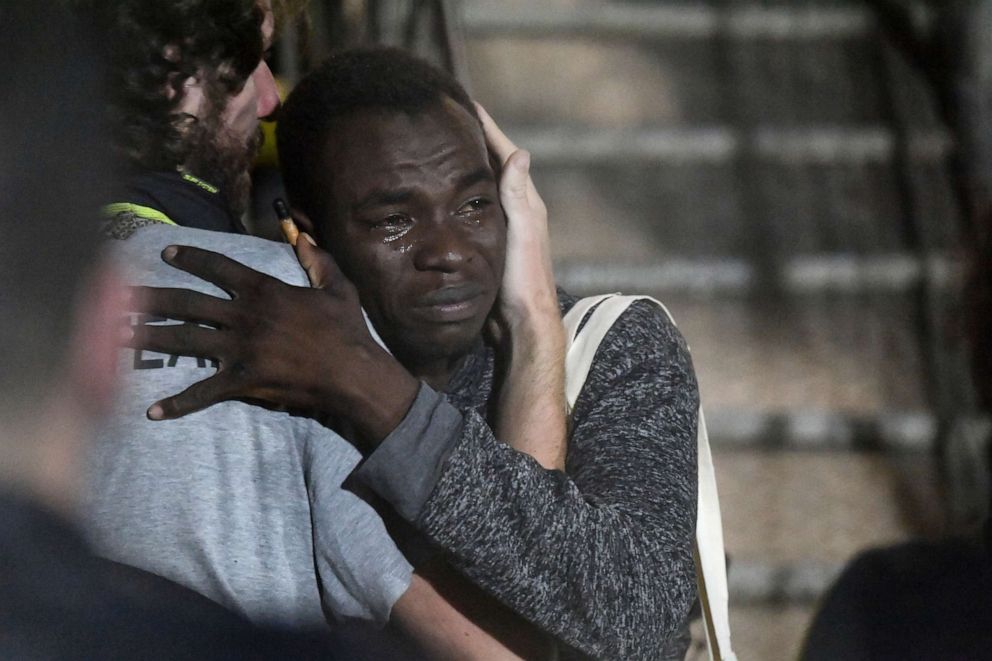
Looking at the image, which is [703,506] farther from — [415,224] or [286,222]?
[286,222]

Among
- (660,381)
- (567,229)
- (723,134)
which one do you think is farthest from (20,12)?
(723,134)

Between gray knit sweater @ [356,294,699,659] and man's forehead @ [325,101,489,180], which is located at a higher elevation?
man's forehead @ [325,101,489,180]

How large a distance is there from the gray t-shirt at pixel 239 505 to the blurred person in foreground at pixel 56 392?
1.45ft

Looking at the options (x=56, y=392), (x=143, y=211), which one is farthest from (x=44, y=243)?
(x=143, y=211)

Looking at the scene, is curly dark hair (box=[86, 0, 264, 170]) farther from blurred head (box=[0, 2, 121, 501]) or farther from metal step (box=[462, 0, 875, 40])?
metal step (box=[462, 0, 875, 40])

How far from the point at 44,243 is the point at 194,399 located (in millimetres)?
527

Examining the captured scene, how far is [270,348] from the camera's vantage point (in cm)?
131

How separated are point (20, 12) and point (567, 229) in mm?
2247

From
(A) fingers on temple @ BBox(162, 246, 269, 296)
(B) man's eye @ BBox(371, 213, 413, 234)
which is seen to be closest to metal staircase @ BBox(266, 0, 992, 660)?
(B) man's eye @ BBox(371, 213, 413, 234)

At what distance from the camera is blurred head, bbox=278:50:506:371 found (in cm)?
162

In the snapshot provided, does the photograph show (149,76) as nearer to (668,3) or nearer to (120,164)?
(120,164)

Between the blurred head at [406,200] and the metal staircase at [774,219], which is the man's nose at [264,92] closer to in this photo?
the blurred head at [406,200]

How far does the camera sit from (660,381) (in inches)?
63.9

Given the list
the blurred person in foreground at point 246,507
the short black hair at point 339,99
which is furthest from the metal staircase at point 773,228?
the blurred person in foreground at point 246,507
